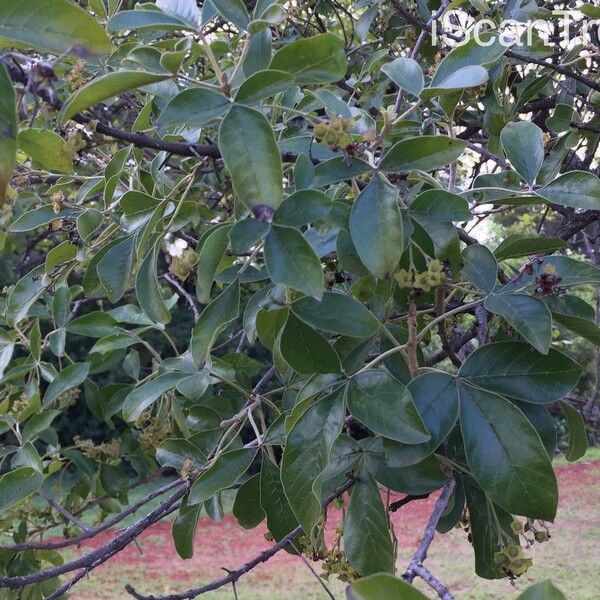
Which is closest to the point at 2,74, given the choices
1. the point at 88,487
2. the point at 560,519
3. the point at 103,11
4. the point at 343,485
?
the point at 343,485

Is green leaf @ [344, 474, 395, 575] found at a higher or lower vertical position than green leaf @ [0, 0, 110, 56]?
lower

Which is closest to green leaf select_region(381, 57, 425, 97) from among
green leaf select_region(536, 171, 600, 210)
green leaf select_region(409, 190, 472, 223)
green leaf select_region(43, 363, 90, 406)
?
green leaf select_region(409, 190, 472, 223)

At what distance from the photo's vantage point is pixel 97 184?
1.40 meters

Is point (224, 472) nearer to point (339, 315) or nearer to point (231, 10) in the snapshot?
point (339, 315)

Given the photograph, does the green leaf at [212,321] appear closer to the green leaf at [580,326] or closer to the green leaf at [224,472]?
the green leaf at [224,472]

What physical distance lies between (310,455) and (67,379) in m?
0.98

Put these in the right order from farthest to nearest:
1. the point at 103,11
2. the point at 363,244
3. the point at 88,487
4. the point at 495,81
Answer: the point at 88,487
the point at 103,11
the point at 495,81
the point at 363,244

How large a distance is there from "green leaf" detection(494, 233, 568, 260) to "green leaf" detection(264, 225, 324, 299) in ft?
1.34

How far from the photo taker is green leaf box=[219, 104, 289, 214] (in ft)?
2.58

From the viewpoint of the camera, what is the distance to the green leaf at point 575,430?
116 cm

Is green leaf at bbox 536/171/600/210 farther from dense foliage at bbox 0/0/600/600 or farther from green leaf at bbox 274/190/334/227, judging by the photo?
green leaf at bbox 274/190/334/227

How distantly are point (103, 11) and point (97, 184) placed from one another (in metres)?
0.48

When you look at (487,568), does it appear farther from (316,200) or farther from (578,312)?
(316,200)

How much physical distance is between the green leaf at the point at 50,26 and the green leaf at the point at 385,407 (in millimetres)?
500
